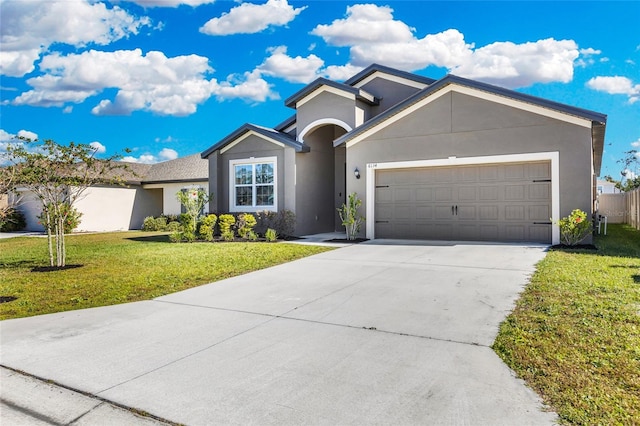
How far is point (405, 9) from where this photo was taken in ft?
47.6

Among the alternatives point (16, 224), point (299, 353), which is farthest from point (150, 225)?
point (299, 353)

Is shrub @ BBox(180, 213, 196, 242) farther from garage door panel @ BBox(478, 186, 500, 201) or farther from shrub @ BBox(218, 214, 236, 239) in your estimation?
garage door panel @ BBox(478, 186, 500, 201)

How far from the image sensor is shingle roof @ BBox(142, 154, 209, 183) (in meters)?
24.6

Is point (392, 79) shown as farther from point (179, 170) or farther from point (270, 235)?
point (179, 170)

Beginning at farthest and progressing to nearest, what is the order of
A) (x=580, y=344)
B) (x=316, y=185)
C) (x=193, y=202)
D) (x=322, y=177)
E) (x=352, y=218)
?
(x=322, y=177) < (x=316, y=185) < (x=193, y=202) < (x=352, y=218) < (x=580, y=344)

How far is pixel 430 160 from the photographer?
1348 centimetres

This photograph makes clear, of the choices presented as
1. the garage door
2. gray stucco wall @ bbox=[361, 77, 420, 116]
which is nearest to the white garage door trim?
the garage door

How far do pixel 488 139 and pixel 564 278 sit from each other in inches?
250

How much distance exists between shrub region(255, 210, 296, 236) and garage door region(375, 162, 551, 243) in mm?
3447

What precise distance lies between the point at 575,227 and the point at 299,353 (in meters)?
9.91

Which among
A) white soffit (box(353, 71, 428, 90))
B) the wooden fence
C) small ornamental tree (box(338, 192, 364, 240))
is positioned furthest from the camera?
the wooden fence

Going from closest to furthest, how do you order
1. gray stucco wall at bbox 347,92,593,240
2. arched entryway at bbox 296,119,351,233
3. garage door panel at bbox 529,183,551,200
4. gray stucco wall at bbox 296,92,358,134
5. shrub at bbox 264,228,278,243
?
gray stucco wall at bbox 347,92,593,240 < garage door panel at bbox 529,183,551,200 < shrub at bbox 264,228,278,243 < gray stucco wall at bbox 296,92,358,134 < arched entryway at bbox 296,119,351,233

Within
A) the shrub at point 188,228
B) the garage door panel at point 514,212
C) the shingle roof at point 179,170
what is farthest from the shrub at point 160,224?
the garage door panel at point 514,212

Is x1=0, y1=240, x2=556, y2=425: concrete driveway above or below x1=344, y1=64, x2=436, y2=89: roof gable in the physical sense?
below
